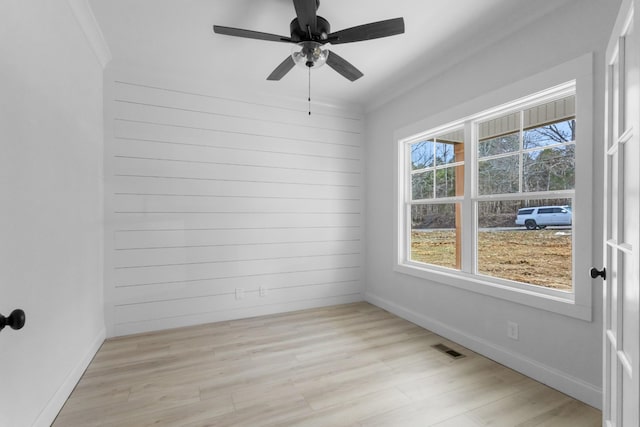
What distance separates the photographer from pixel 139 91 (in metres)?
3.14

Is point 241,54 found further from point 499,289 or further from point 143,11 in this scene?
point 499,289

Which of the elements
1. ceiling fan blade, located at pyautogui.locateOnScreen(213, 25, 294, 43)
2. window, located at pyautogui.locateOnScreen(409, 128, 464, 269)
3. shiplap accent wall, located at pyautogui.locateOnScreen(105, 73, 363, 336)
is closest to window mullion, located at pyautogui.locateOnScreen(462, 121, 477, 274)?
window, located at pyautogui.locateOnScreen(409, 128, 464, 269)

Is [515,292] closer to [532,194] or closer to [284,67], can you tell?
[532,194]

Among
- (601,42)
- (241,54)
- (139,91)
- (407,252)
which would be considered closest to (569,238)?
(601,42)

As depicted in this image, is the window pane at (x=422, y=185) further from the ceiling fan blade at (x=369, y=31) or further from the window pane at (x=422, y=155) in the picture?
the ceiling fan blade at (x=369, y=31)

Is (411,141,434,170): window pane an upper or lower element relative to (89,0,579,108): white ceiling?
lower

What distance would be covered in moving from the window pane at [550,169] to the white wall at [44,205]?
330 cm

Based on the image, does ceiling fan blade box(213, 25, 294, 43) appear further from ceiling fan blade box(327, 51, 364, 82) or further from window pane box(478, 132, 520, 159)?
window pane box(478, 132, 520, 159)

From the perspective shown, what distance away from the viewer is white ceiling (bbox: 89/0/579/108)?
222 centimetres

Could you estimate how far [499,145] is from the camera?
2.66 meters

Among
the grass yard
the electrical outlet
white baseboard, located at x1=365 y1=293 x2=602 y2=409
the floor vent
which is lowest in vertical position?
the floor vent

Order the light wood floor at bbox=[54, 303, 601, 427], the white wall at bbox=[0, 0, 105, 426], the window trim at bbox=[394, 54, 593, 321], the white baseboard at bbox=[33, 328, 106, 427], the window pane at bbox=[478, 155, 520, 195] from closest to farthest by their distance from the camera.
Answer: the white wall at bbox=[0, 0, 105, 426] → the white baseboard at bbox=[33, 328, 106, 427] → the light wood floor at bbox=[54, 303, 601, 427] → the window trim at bbox=[394, 54, 593, 321] → the window pane at bbox=[478, 155, 520, 195]

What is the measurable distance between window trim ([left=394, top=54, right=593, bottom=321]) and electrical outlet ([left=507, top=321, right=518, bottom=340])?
20 centimetres

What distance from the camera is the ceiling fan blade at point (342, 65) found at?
2326 mm
